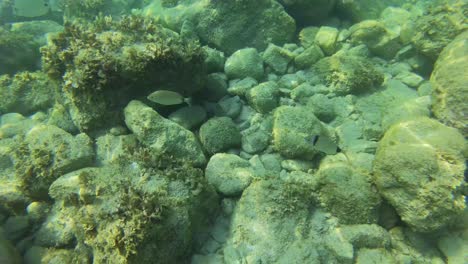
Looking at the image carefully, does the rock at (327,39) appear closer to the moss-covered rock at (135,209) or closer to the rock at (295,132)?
the rock at (295,132)

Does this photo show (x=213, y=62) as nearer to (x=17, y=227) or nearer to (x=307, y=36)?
(x=307, y=36)

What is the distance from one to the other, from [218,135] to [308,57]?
9.45ft

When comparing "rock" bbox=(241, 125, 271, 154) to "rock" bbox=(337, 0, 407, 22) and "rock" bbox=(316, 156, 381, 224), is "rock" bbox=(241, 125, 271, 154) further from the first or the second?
"rock" bbox=(337, 0, 407, 22)

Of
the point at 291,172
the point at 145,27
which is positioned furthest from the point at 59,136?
the point at 291,172

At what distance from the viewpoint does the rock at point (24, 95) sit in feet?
18.6

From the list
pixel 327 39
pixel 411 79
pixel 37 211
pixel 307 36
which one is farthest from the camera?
pixel 307 36

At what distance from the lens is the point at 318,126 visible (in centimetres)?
455

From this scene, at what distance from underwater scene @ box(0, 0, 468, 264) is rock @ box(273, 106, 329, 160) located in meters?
0.02

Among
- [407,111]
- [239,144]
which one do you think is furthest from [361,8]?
[239,144]

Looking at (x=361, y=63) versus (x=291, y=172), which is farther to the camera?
(x=361, y=63)

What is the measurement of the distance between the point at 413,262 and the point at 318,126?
2.24m

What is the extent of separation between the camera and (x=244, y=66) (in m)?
5.50

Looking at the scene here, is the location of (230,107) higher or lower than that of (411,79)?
lower

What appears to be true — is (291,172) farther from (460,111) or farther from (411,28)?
(411,28)
